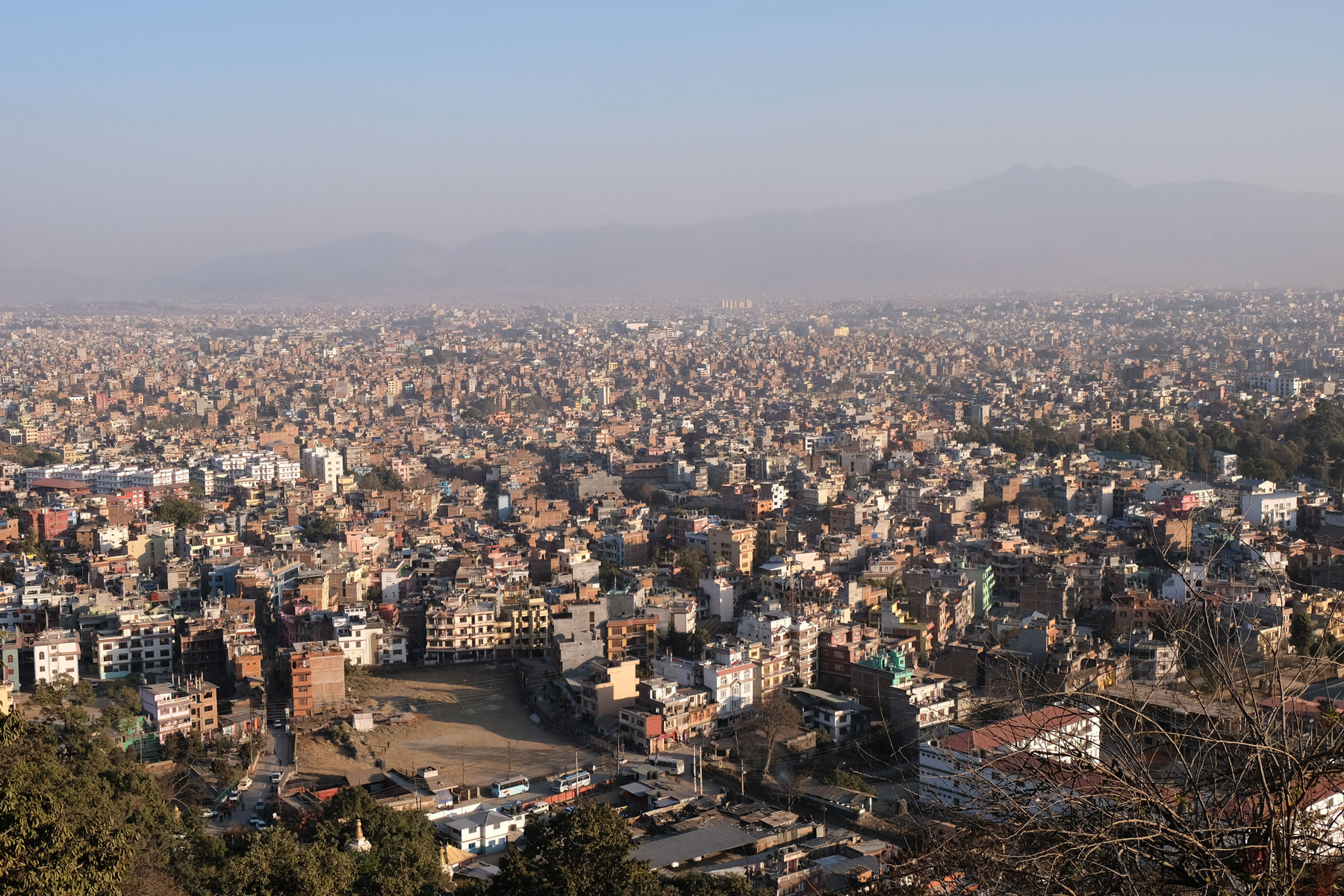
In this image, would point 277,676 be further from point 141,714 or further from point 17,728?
point 17,728

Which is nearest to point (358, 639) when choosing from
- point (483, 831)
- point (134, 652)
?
point (134, 652)

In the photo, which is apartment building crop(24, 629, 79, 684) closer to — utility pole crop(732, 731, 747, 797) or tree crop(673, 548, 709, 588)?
utility pole crop(732, 731, 747, 797)

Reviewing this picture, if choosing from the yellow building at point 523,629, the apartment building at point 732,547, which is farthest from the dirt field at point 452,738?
the apartment building at point 732,547

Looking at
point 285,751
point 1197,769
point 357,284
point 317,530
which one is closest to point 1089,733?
point 1197,769

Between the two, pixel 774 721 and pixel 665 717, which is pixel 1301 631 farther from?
pixel 665 717

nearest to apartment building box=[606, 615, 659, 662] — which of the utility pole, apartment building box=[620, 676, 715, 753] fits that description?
apartment building box=[620, 676, 715, 753]
